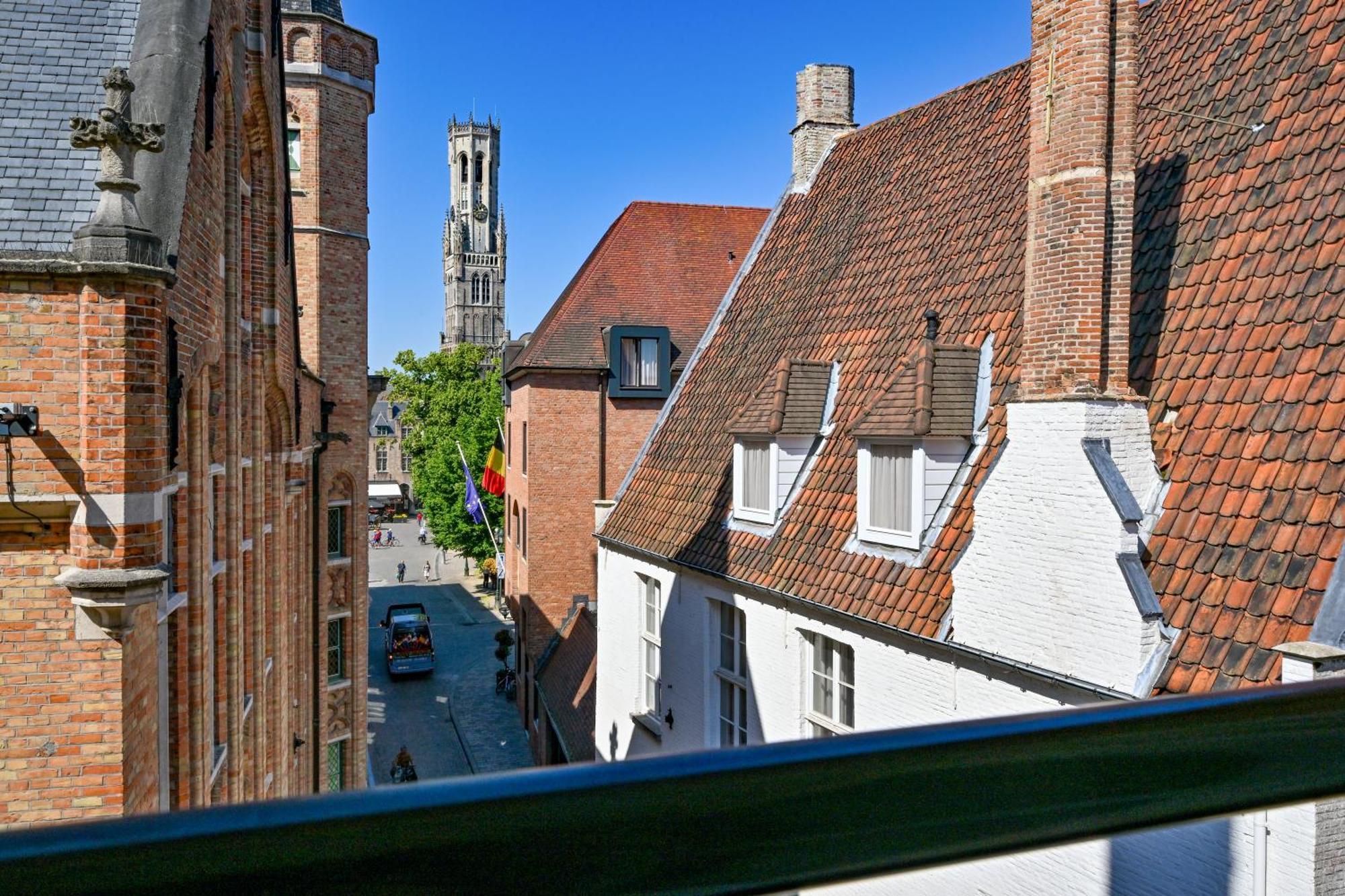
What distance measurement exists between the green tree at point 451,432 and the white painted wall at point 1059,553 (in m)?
33.9

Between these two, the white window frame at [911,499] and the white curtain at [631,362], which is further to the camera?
the white curtain at [631,362]

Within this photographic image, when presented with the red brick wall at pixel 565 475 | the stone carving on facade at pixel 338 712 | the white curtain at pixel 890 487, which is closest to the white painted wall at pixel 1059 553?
the white curtain at pixel 890 487

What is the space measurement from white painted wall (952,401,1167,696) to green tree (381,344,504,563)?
33926 mm

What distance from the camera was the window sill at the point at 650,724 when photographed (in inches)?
598

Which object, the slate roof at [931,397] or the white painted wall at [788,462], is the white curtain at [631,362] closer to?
the white painted wall at [788,462]

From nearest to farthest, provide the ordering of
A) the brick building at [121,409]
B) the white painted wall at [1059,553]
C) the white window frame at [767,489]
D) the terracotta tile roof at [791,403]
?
the brick building at [121,409]
the white painted wall at [1059,553]
the terracotta tile roof at [791,403]
the white window frame at [767,489]

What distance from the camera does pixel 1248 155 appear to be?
27.9 feet

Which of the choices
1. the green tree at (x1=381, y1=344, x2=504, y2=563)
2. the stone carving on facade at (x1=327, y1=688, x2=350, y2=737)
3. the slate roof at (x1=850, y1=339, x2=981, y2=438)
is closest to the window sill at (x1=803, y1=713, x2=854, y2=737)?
the slate roof at (x1=850, y1=339, x2=981, y2=438)

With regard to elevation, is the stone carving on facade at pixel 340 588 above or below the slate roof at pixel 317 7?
below

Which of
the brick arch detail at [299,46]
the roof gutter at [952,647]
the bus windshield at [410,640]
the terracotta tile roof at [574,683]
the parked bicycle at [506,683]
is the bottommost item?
the parked bicycle at [506,683]

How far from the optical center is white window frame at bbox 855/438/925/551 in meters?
9.84

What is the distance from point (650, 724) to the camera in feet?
50.8

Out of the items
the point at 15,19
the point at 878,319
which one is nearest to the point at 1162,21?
the point at 878,319

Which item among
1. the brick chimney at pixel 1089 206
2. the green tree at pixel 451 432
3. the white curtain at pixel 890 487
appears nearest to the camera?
the brick chimney at pixel 1089 206
